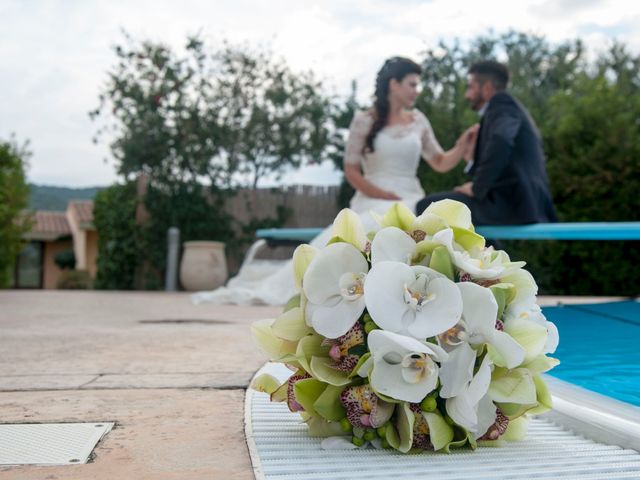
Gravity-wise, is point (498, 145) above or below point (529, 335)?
above

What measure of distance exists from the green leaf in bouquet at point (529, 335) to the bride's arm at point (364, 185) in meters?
4.17

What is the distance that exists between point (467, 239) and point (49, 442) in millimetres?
884

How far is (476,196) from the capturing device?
15.5ft

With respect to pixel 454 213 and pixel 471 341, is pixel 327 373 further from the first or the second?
pixel 454 213

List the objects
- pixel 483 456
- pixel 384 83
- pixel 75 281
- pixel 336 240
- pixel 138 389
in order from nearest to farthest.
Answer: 1. pixel 483 456
2. pixel 336 240
3. pixel 138 389
4. pixel 384 83
5. pixel 75 281

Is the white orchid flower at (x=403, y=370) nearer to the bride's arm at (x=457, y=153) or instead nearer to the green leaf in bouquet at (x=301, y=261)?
the green leaf in bouquet at (x=301, y=261)

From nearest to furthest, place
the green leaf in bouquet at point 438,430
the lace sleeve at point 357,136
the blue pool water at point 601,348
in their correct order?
the green leaf in bouquet at point 438,430, the blue pool water at point 601,348, the lace sleeve at point 357,136

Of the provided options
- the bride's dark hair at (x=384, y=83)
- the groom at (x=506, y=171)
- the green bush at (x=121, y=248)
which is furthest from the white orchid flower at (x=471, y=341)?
the green bush at (x=121, y=248)

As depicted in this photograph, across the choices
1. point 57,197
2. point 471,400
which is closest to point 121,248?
point 471,400

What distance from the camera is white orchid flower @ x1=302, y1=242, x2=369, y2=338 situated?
136 cm

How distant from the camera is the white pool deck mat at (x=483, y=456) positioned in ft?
3.97

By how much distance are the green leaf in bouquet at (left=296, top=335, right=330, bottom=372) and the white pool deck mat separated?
0.52 ft

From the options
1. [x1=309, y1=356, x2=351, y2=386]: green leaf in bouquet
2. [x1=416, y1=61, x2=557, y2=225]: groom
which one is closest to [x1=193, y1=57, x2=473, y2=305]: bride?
[x1=416, y1=61, x2=557, y2=225]: groom

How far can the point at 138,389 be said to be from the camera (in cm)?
205
